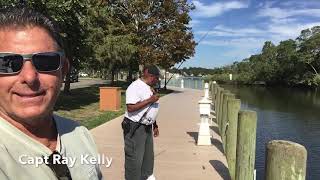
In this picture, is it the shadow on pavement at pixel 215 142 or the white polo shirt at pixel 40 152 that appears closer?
the white polo shirt at pixel 40 152

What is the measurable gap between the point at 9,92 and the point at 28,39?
0.73 feet

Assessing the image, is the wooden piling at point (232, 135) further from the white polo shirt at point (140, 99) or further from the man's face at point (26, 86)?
the man's face at point (26, 86)

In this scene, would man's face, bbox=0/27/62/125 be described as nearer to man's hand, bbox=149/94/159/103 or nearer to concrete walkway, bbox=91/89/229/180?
man's hand, bbox=149/94/159/103

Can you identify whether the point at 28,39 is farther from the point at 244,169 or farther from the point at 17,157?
the point at 244,169

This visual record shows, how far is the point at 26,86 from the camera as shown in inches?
79.1

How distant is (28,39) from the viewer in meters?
2.06

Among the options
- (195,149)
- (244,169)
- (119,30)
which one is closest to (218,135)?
(195,149)

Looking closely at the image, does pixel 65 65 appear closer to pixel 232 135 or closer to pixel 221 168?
pixel 232 135

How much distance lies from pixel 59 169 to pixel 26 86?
0.34 m

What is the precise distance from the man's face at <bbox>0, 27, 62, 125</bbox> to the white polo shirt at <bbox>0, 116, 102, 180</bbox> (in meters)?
0.07

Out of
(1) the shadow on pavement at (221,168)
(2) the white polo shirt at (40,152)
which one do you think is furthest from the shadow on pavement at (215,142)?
(2) the white polo shirt at (40,152)

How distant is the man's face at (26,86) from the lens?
201cm

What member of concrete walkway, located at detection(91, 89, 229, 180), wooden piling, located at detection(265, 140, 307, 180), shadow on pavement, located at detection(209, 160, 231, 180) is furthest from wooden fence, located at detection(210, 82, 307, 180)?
concrete walkway, located at detection(91, 89, 229, 180)

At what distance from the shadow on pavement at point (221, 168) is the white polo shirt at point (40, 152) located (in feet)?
22.0
